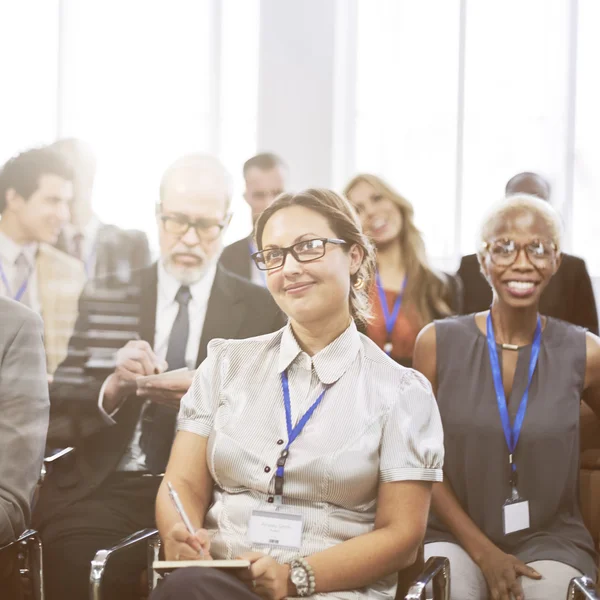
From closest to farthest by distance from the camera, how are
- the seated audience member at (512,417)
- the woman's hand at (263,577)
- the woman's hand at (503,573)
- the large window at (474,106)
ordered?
the woman's hand at (263,577), the woman's hand at (503,573), the seated audience member at (512,417), the large window at (474,106)

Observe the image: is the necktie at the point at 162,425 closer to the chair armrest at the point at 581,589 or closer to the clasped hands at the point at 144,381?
the clasped hands at the point at 144,381

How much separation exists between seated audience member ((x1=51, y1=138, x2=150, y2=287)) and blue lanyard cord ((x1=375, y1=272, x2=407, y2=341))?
0.86 m

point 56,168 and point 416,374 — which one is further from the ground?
point 56,168

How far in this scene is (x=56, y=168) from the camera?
3072 millimetres

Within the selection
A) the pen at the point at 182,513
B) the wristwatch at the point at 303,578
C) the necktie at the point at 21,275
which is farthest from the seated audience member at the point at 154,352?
the wristwatch at the point at 303,578

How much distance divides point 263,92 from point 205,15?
1.35 feet

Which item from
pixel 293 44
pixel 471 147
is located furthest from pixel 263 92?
pixel 471 147

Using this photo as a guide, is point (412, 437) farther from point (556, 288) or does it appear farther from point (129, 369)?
point (129, 369)

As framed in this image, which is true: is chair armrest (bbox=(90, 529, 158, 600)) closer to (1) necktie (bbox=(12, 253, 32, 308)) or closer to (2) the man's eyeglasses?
(2) the man's eyeglasses

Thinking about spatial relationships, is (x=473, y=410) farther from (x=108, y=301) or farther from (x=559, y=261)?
(x=108, y=301)

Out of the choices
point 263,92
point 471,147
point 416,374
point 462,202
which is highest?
point 263,92

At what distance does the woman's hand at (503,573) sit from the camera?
2148 mm

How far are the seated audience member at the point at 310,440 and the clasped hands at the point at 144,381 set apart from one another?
83 centimetres

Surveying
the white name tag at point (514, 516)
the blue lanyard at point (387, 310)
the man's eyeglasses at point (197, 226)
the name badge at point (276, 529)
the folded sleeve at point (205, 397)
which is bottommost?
the white name tag at point (514, 516)
